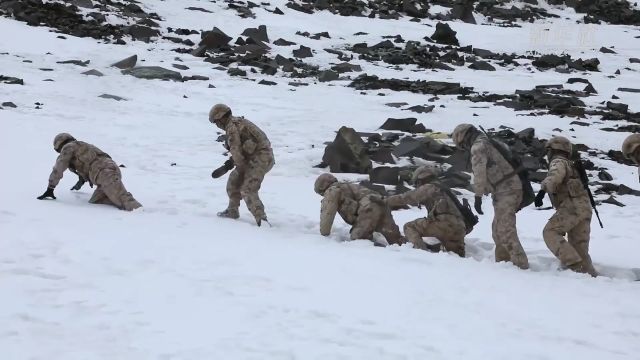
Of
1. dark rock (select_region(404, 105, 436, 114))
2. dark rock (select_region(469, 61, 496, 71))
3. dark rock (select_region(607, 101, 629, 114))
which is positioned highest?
dark rock (select_region(469, 61, 496, 71))

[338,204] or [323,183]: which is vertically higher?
[323,183]

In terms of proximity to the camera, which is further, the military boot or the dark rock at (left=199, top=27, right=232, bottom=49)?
the dark rock at (left=199, top=27, right=232, bottom=49)

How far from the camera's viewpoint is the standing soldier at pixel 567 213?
27.0 feet

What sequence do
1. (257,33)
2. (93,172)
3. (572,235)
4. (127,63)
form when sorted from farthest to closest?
(257,33), (127,63), (93,172), (572,235)

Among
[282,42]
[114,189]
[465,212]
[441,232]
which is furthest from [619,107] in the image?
[114,189]

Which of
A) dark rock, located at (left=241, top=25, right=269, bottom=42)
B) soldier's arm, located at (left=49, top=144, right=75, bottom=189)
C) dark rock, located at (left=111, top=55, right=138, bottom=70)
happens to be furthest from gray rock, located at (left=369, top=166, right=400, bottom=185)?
dark rock, located at (left=241, top=25, right=269, bottom=42)

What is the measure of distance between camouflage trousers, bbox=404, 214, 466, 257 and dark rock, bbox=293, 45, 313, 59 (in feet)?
77.8

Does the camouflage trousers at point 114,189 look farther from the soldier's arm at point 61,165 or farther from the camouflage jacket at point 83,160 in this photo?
the soldier's arm at point 61,165

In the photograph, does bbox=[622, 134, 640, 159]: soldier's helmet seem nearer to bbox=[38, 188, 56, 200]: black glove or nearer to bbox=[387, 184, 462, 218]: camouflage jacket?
bbox=[387, 184, 462, 218]: camouflage jacket

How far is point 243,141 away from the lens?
10.2 metres

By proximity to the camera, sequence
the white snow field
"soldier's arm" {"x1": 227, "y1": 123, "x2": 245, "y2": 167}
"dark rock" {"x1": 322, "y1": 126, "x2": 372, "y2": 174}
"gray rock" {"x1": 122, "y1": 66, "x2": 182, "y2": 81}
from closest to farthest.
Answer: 1. the white snow field
2. "soldier's arm" {"x1": 227, "y1": 123, "x2": 245, "y2": 167}
3. "dark rock" {"x1": 322, "y1": 126, "x2": 372, "y2": 174}
4. "gray rock" {"x1": 122, "y1": 66, "x2": 182, "y2": 81}

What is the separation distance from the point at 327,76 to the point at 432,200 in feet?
63.5

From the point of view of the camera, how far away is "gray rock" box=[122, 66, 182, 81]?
25062 mm

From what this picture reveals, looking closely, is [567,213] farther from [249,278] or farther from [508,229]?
[249,278]
